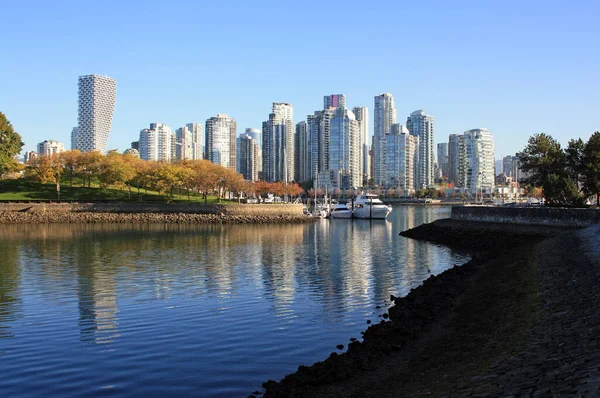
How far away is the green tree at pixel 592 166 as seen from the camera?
230 ft

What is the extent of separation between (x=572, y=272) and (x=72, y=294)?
24.4m

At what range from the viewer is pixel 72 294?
29.6 metres

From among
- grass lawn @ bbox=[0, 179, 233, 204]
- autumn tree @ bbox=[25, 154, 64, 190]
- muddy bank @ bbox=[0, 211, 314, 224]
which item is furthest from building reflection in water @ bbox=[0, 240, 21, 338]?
autumn tree @ bbox=[25, 154, 64, 190]

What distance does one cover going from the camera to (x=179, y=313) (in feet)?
82.1

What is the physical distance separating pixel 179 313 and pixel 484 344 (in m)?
13.8

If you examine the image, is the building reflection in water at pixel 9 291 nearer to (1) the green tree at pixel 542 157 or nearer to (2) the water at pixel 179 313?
(2) the water at pixel 179 313

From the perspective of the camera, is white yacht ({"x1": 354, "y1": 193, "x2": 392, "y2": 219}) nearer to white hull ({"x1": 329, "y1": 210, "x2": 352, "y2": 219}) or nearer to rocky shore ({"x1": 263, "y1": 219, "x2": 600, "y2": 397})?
white hull ({"x1": 329, "y1": 210, "x2": 352, "y2": 219})

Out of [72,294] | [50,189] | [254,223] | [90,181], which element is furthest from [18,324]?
[90,181]

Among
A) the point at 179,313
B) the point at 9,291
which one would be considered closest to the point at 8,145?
the point at 9,291

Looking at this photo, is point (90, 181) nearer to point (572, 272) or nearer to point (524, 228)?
point (524, 228)

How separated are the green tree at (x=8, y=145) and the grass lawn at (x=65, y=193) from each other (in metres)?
7.44

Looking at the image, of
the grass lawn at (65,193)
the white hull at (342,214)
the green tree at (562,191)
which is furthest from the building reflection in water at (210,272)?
the white hull at (342,214)

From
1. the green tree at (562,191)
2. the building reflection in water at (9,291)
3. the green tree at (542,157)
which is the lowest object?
the building reflection in water at (9,291)

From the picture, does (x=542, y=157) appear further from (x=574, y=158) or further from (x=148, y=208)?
(x=148, y=208)
